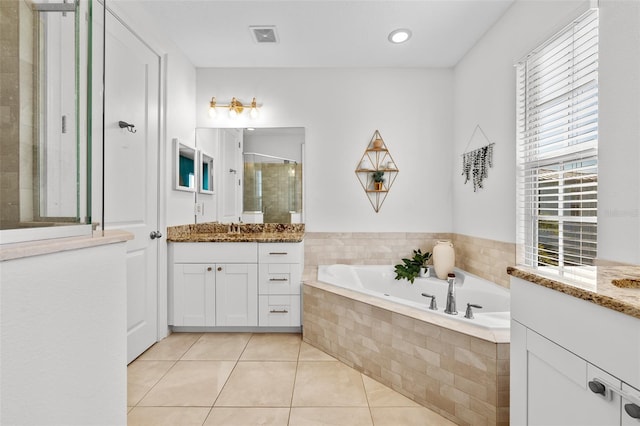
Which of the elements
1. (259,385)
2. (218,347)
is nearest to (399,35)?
(259,385)

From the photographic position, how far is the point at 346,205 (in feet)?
10.4

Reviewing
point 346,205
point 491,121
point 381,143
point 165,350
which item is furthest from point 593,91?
point 165,350

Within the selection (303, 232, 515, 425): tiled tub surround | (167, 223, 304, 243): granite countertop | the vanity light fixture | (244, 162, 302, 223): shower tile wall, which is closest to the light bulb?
the vanity light fixture

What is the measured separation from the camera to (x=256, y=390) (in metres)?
1.85

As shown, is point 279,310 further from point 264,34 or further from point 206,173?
point 264,34

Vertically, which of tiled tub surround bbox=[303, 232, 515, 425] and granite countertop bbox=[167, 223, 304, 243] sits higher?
granite countertop bbox=[167, 223, 304, 243]

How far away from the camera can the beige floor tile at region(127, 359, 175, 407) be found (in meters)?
1.80

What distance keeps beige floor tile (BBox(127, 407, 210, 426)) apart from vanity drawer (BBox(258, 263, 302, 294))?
3.51 ft

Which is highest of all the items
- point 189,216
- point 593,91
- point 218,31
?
point 218,31

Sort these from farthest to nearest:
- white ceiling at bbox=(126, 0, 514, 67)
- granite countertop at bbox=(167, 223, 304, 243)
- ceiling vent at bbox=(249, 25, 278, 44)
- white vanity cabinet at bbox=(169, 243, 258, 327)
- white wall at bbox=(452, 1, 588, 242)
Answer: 1. granite countertop at bbox=(167, 223, 304, 243)
2. white vanity cabinet at bbox=(169, 243, 258, 327)
3. ceiling vent at bbox=(249, 25, 278, 44)
4. white ceiling at bbox=(126, 0, 514, 67)
5. white wall at bbox=(452, 1, 588, 242)

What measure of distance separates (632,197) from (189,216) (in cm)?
300

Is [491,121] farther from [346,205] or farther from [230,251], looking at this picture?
[230,251]

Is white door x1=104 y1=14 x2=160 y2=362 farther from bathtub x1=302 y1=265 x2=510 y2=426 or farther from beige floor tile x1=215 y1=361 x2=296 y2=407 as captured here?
bathtub x1=302 y1=265 x2=510 y2=426

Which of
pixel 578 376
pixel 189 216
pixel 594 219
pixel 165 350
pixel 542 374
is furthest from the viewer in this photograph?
pixel 189 216
